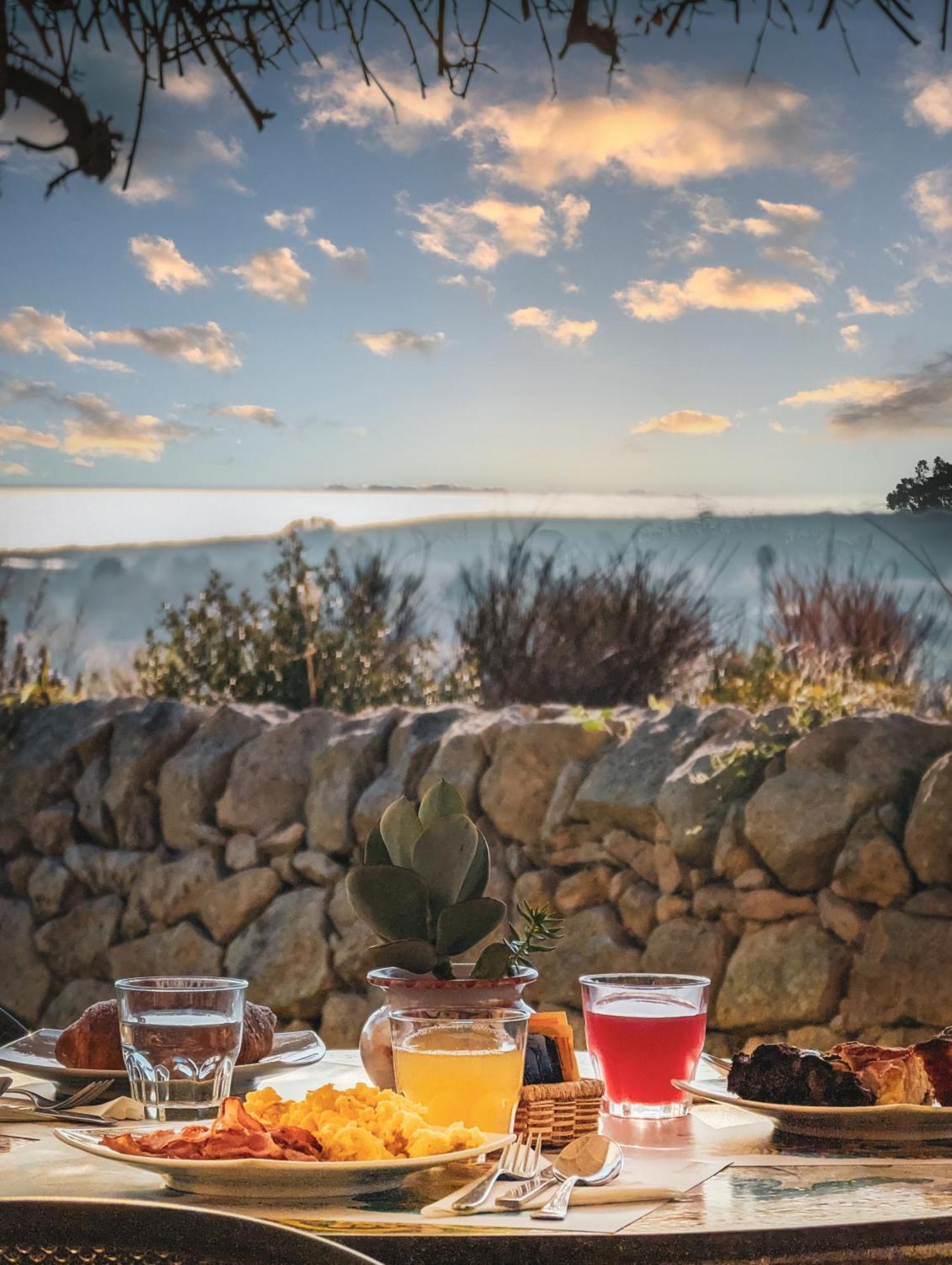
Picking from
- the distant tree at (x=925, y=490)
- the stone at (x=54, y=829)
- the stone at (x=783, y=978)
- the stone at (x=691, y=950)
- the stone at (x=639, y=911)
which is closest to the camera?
the stone at (x=783, y=978)

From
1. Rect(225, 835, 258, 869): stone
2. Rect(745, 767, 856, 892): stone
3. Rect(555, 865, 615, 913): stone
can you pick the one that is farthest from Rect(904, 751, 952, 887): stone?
Rect(225, 835, 258, 869): stone

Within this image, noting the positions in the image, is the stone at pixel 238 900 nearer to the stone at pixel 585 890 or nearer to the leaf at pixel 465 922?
the stone at pixel 585 890

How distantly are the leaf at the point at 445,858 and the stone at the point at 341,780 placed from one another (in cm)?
232

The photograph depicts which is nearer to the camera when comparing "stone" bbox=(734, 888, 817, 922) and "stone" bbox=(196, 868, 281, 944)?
"stone" bbox=(734, 888, 817, 922)

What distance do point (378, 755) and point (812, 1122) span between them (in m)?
2.46

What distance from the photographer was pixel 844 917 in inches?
Result: 114

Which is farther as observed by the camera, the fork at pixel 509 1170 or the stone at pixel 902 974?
the stone at pixel 902 974

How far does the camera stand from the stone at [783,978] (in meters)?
2.88

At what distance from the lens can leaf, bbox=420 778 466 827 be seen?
120 centimetres

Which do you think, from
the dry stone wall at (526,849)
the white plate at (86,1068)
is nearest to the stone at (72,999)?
the dry stone wall at (526,849)

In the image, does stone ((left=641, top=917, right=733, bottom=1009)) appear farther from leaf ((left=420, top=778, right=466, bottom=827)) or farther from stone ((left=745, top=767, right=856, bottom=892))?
leaf ((left=420, top=778, right=466, bottom=827))

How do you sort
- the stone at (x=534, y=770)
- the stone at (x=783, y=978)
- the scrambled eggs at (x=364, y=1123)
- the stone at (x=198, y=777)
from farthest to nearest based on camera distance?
the stone at (x=198, y=777), the stone at (x=534, y=770), the stone at (x=783, y=978), the scrambled eggs at (x=364, y=1123)

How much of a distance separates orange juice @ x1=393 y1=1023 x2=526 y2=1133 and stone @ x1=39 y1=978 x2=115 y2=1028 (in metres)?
2.74

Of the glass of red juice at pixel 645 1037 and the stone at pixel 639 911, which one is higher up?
the glass of red juice at pixel 645 1037
